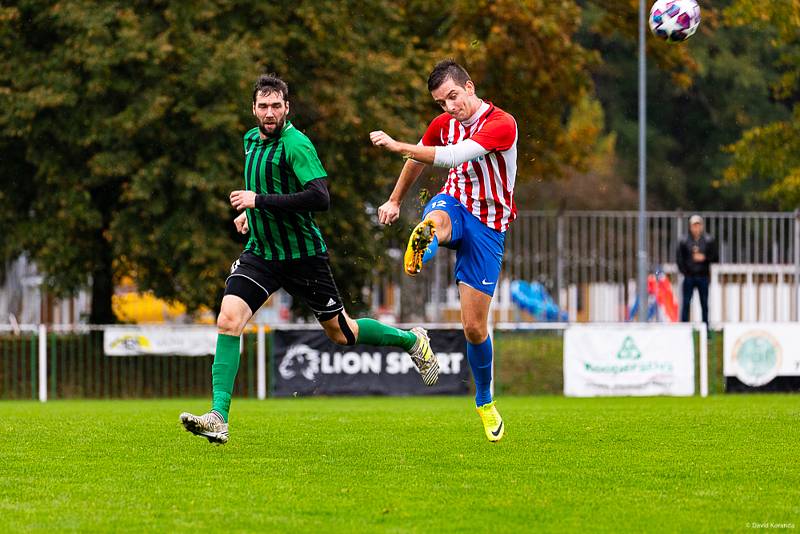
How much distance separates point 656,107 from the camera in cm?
5600

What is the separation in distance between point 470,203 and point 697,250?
47.1 ft

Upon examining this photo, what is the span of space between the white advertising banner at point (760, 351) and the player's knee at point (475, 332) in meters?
11.8

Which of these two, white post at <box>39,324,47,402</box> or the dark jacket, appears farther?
the dark jacket

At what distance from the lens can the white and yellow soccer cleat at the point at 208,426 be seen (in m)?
8.47

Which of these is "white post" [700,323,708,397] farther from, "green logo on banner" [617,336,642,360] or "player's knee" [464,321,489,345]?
"player's knee" [464,321,489,345]

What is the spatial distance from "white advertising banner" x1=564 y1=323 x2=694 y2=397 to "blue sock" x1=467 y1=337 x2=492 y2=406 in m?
10.8

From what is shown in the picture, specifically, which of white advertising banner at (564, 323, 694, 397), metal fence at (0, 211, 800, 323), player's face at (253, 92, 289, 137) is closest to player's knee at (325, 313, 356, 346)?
player's face at (253, 92, 289, 137)

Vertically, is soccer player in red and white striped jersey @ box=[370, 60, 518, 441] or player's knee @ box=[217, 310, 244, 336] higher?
soccer player in red and white striped jersey @ box=[370, 60, 518, 441]

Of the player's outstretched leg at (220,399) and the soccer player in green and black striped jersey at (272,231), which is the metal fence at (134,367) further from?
the player's outstretched leg at (220,399)

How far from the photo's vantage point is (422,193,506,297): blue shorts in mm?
9516

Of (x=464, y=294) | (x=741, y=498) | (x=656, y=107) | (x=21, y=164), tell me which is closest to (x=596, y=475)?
(x=741, y=498)

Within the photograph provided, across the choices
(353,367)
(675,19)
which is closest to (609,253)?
(353,367)

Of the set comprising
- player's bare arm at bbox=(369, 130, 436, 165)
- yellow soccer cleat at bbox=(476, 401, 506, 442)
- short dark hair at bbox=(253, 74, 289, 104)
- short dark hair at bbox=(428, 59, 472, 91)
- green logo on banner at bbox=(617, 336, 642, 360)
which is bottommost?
green logo on banner at bbox=(617, 336, 642, 360)

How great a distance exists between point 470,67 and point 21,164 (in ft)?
29.5
